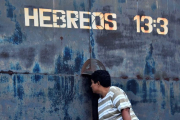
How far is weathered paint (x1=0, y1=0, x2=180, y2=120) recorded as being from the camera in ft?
12.0

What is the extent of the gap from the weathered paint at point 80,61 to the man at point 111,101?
42cm

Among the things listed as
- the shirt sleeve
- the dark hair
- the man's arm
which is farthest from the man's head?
the man's arm

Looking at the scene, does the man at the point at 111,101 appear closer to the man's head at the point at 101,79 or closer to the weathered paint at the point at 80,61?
the man's head at the point at 101,79

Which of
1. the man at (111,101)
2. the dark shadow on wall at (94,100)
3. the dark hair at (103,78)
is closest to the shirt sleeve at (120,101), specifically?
the man at (111,101)

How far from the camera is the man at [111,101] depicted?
10.9 ft

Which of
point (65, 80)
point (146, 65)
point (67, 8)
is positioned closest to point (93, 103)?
point (65, 80)

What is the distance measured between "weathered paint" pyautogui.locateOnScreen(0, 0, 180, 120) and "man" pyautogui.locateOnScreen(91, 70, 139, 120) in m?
0.42

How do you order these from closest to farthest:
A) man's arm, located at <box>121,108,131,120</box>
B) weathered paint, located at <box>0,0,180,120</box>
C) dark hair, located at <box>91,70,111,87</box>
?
man's arm, located at <box>121,108,131,120</box> < dark hair, located at <box>91,70,111,87</box> < weathered paint, located at <box>0,0,180,120</box>

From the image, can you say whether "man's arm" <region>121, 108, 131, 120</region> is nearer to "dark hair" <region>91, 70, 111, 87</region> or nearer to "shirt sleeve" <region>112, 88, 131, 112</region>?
"shirt sleeve" <region>112, 88, 131, 112</region>

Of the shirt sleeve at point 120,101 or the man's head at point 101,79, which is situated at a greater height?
the man's head at point 101,79

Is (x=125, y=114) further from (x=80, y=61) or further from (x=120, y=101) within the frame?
(x=80, y=61)

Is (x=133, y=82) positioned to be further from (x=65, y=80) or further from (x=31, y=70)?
(x=31, y=70)

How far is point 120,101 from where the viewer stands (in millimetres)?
3326

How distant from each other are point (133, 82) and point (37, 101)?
1.12m
